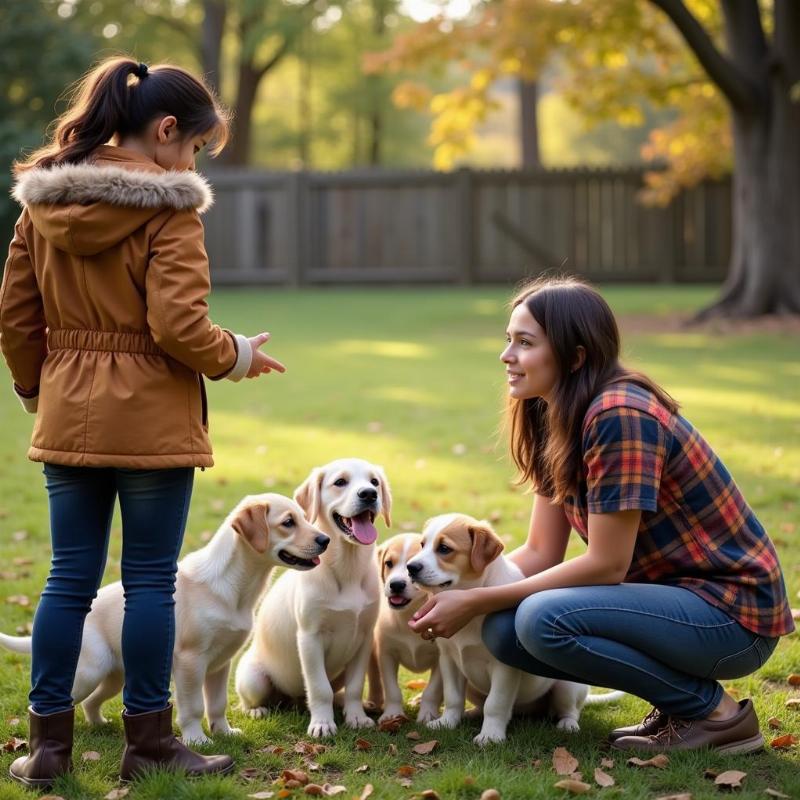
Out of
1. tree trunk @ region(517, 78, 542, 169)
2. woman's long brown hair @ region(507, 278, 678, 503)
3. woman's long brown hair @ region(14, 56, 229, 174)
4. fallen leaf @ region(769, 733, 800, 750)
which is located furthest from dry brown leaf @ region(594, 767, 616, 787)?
tree trunk @ region(517, 78, 542, 169)

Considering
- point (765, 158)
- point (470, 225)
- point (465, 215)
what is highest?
point (765, 158)

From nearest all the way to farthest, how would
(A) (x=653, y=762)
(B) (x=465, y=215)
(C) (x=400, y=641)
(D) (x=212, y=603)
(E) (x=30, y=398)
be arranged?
(A) (x=653, y=762)
(E) (x=30, y=398)
(D) (x=212, y=603)
(C) (x=400, y=641)
(B) (x=465, y=215)

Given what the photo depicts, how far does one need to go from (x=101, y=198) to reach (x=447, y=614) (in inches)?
67.2

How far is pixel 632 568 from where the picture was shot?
13.1 ft

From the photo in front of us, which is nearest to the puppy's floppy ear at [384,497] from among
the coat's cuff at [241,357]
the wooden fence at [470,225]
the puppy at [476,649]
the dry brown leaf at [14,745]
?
the puppy at [476,649]

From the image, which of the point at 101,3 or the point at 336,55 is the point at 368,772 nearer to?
the point at 101,3

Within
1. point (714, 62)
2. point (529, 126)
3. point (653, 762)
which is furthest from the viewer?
point (529, 126)

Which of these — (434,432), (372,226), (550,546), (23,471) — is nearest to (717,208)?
(372,226)

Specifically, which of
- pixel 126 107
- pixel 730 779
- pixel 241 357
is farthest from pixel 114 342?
pixel 730 779

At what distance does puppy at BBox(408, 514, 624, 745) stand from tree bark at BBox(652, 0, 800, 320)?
44.6 ft

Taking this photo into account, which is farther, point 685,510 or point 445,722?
point 445,722

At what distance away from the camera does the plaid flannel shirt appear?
3.72m

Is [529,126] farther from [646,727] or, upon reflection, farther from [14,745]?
[14,745]

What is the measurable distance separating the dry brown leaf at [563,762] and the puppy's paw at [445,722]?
443mm
